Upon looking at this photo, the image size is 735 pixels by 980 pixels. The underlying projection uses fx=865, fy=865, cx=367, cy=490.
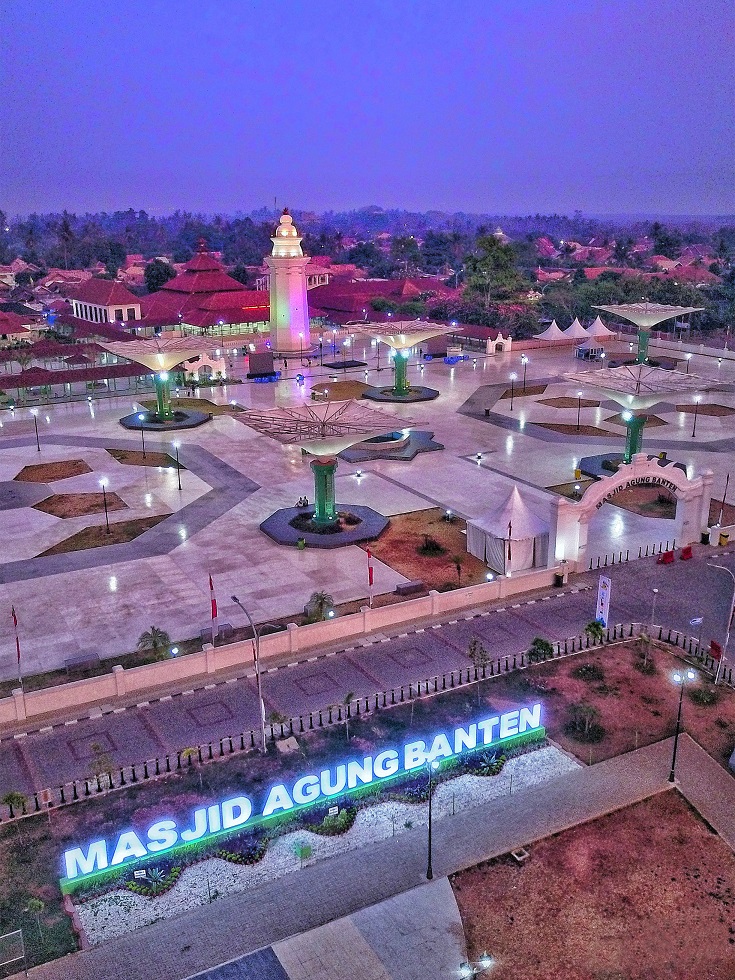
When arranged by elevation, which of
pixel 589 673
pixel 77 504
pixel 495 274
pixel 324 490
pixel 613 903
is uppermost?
pixel 495 274

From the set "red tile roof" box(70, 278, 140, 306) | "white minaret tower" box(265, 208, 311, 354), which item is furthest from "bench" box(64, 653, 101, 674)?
"red tile roof" box(70, 278, 140, 306)

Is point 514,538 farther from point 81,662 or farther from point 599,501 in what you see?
point 81,662

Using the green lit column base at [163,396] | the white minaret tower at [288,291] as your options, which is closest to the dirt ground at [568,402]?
the white minaret tower at [288,291]

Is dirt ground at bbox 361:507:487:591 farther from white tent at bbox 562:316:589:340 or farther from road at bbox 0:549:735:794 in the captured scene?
white tent at bbox 562:316:589:340

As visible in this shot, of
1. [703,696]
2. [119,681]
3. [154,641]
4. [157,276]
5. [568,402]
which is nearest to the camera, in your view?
[119,681]

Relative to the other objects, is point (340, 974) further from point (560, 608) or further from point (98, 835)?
point (560, 608)

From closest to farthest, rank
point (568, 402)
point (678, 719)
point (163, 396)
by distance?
point (678, 719), point (163, 396), point (568, 402)

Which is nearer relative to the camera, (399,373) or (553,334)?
(399,373)

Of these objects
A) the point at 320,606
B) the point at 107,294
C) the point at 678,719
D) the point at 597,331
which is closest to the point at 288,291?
the point at 107,294
